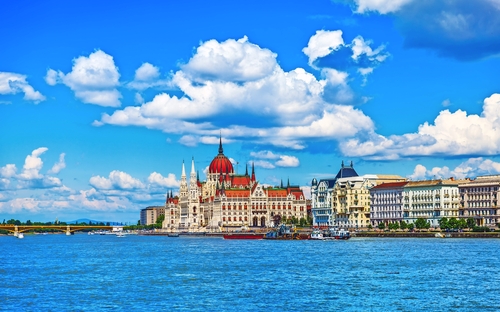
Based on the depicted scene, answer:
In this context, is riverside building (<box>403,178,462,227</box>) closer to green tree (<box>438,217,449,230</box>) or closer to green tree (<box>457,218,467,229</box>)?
green tree (<box>438,217,449,230</box>)

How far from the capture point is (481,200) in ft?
558

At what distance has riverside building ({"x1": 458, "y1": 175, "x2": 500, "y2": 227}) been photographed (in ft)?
543

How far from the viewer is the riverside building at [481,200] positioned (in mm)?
165625

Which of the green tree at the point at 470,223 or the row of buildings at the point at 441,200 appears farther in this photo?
Result: the row of buildings at the point at 441,200

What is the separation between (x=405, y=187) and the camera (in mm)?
190000

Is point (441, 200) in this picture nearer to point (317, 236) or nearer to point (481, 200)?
point (481, 200)

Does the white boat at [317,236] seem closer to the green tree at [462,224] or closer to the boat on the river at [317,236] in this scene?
the boat on the river at [317,236]

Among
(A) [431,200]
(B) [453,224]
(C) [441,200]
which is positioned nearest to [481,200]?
(C) [441,200]

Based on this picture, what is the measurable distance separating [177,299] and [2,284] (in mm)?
17265

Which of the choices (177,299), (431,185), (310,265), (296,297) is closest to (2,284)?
(177,299)

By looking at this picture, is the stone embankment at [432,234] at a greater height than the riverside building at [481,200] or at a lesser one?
lesser

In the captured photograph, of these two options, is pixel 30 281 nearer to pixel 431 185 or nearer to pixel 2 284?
pixel 2 284

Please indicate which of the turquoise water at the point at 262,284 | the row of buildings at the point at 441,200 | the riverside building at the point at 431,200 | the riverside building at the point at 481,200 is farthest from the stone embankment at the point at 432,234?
the turquoise water at the point at 262,284

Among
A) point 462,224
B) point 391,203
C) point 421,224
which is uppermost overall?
point 391,203
